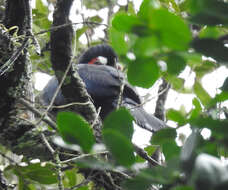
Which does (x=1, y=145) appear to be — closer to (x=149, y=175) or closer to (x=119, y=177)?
(x=119, y=177)

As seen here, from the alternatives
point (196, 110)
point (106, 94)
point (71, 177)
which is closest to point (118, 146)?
point (196, 110)

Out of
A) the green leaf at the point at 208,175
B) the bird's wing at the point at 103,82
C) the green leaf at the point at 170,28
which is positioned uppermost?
the green leaf at the point at 170,28

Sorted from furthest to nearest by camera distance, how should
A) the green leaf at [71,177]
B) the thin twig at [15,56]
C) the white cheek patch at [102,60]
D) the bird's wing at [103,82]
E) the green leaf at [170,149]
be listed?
the white cheek patch at [102,60] < the bird's wing at [103,82] < the green leaf at [71,177] < the thin twig at [15,56] < the green leaf at [170,149]

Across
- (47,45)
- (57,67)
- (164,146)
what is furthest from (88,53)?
(164,146)

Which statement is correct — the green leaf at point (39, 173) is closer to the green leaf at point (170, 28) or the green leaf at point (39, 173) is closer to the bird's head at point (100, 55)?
the green leaf at point (170, 28)

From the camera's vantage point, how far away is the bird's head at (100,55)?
423 cm

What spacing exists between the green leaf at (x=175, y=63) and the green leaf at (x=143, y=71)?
0.08 feet

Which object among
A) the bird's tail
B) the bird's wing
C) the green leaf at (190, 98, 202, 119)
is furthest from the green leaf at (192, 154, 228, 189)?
the bird's wing

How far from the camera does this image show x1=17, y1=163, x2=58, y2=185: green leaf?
1595 millimetres

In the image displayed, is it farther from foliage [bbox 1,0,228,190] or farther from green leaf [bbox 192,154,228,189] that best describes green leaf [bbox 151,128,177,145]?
green leaf [bbox 192,154,228,189]

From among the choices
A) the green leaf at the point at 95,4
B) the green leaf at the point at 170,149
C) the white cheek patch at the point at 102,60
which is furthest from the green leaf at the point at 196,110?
the green leaf at the point at 95,4

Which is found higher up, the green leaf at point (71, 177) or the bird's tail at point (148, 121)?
the green leaf at point (71, 177)

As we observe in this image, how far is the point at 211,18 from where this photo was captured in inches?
23.0

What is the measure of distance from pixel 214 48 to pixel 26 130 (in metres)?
1.27
